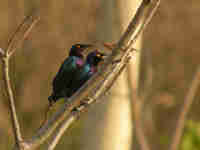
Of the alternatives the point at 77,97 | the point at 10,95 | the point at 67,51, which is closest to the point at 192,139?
the point at 67,51

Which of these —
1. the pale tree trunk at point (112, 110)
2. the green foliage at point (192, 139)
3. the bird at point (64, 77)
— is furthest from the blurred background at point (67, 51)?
the bird at point (64, 77)

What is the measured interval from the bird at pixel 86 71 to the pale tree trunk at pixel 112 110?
367 mm

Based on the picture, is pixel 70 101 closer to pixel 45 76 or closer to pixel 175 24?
pixel 175 24

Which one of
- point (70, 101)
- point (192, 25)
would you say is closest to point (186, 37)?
point (192, 25)

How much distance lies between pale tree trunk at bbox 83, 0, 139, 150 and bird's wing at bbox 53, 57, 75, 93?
20.5 inches

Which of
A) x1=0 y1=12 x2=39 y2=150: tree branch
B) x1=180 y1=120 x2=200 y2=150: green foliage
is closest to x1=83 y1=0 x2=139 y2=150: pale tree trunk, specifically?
x1=0 y1=12 x2=39 y2=150: tree branch

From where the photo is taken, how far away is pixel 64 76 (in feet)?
5.49

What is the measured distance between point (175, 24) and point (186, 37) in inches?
11.8

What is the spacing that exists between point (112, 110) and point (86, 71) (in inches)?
24.2

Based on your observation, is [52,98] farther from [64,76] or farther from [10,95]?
[10,95]

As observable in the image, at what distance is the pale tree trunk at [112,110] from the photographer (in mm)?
2199

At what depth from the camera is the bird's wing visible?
1.64 meters

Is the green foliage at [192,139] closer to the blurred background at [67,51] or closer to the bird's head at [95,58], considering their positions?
the blurred background at [67,51]

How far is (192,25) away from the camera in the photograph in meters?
6.92
